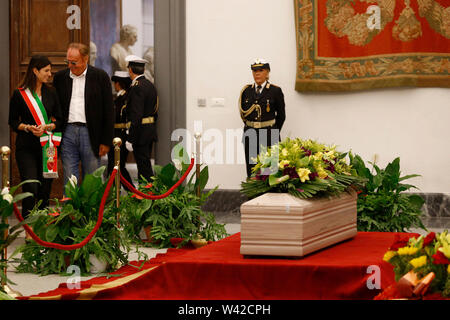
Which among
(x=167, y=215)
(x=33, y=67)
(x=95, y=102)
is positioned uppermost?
(x=33, y=67)

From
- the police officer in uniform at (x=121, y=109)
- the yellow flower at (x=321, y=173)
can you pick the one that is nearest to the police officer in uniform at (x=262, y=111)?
the police officer in uniform at (x=121, y=109)

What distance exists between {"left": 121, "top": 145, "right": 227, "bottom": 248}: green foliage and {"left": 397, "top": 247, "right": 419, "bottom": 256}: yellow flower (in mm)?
3608

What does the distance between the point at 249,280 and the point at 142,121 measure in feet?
18.2

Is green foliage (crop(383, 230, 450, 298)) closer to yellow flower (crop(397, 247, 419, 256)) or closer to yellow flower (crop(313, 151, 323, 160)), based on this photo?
yellow flower (crop(397, 247, 419, 256))

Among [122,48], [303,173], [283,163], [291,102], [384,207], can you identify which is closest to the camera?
[303,173]

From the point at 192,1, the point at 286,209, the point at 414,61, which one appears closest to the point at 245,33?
the point at 192,1

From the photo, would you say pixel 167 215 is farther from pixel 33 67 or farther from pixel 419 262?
pixel 419 262

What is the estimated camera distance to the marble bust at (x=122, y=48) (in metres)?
12.9

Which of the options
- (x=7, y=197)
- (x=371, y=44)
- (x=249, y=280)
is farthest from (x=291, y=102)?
(x=7, y=197)

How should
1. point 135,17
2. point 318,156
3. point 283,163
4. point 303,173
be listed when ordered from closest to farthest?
point 303,173, point 283,163, point 318,156, point 135,17

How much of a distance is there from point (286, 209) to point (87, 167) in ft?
10.9

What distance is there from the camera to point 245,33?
10461 millimetres

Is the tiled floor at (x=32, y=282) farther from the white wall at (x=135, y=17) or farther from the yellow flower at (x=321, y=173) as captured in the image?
the white wall at (x=135, y=17)

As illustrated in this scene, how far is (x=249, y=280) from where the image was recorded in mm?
4887
